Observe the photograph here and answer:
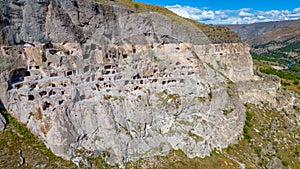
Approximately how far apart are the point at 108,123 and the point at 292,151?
3366 centimetres

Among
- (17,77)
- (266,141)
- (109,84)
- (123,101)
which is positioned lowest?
(266,141)

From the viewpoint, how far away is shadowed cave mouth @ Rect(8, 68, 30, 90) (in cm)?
2953

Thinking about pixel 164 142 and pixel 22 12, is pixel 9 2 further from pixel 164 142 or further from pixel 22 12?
pixel 164 142

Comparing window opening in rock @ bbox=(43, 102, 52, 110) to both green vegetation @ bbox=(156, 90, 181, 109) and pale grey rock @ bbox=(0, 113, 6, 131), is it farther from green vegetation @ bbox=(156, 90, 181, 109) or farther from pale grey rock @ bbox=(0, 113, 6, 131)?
green vegetation @ bbox=(156, 90, 181, 109)

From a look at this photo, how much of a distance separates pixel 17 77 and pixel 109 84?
10.4m

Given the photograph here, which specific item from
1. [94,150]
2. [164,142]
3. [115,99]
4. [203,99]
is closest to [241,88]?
[203,99]

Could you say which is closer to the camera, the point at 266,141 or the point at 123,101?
the point at 123,101

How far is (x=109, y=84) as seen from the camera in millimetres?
34969

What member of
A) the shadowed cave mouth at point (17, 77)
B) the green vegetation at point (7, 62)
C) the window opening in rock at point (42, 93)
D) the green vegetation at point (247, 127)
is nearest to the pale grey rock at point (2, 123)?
the shadowed cave mouth at point (17, 77)

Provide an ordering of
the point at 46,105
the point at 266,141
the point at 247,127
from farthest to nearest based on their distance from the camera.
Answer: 1. the point at 247,127
2. the point at 266,141
3. the point at 46,105

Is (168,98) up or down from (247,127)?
up

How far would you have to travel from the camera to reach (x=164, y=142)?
35688mm

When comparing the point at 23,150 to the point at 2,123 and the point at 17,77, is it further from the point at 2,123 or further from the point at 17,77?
the point at 17,77

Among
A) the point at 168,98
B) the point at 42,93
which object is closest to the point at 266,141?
the point at 168,98
